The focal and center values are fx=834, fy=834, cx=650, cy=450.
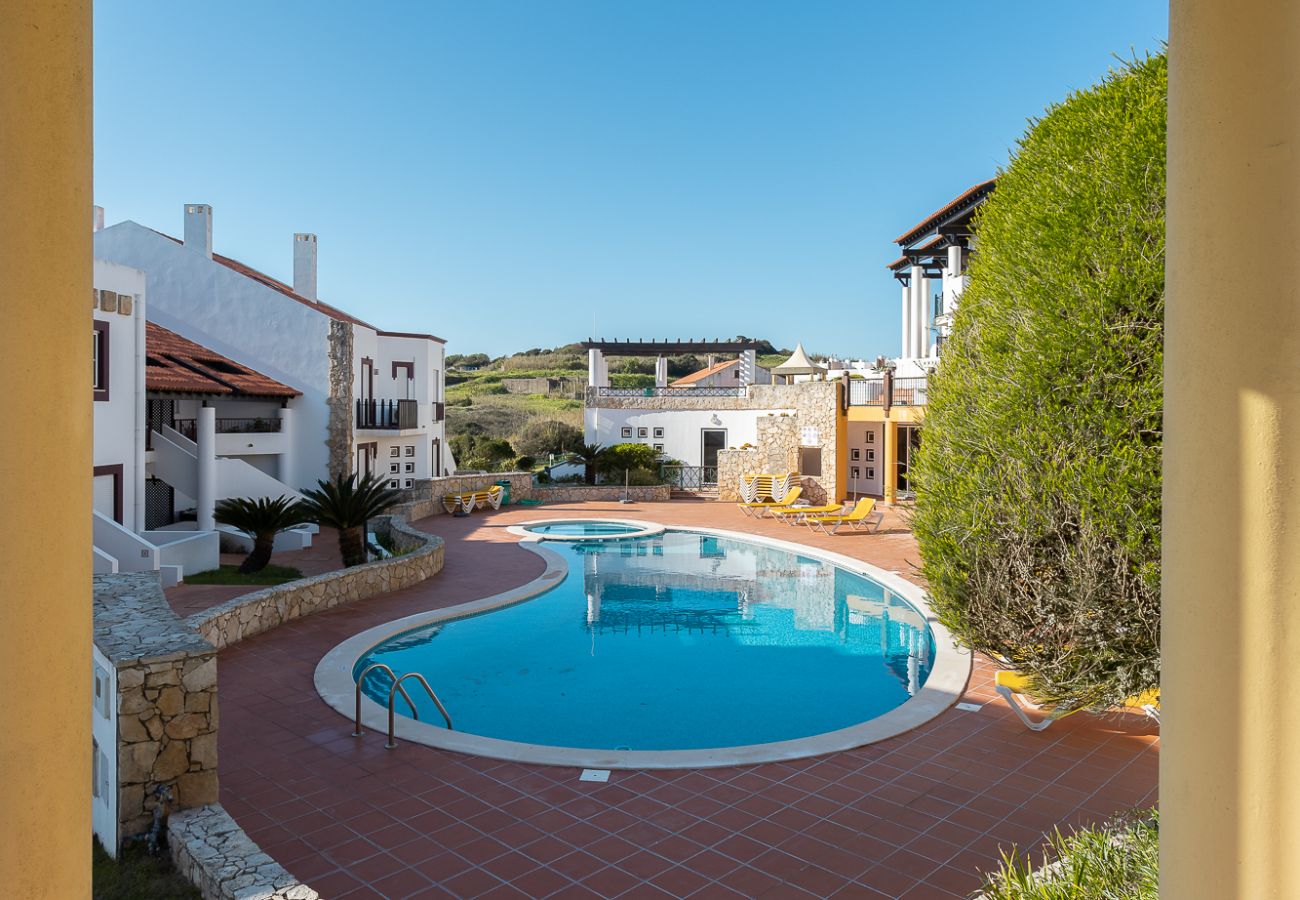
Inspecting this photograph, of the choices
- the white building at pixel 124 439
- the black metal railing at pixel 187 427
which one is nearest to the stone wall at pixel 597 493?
the black metal railing at pixel 187 427

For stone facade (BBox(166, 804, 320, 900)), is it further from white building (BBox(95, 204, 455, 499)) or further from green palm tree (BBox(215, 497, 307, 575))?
white building (BBox(95, 204, 455, 499))

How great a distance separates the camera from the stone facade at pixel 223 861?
191 inches

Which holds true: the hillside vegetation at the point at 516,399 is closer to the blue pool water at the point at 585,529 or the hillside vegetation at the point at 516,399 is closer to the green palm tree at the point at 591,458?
the green palm tree at the point at 591,458

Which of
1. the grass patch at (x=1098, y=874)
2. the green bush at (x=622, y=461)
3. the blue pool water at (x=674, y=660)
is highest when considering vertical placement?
the green bush at (x=622, y=461)

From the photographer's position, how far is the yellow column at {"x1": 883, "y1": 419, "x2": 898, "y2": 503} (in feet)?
91.0

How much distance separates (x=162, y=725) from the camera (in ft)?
20.2

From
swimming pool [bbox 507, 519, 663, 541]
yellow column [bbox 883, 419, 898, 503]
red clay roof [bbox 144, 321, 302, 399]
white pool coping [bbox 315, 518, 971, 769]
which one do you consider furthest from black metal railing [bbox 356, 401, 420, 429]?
yellow column [bbox 883, 419, 898, 503]

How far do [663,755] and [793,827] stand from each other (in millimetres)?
1763

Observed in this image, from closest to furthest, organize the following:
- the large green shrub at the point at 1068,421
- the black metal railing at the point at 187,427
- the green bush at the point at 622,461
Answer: the large green shrub at the point at 1068,421 < the black metal railing at the point at 187,427 < the green bush at the point at 622,461

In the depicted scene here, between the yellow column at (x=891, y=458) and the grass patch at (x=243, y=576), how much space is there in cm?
1900

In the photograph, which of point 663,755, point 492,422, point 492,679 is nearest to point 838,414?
point 492,679

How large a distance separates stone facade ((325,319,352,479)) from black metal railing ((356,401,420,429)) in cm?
108

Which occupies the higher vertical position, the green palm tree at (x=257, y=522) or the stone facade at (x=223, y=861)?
the green palm tree at (x=257, y=522)

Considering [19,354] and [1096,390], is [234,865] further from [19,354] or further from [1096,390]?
[1096,390]
